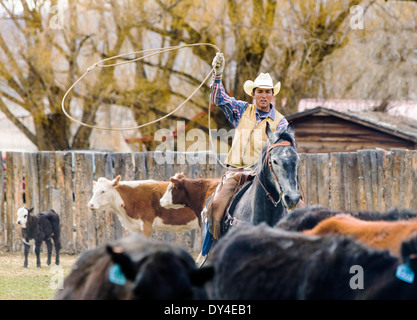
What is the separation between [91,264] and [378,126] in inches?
629

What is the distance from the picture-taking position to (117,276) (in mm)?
3914

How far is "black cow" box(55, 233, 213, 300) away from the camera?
3758 mm

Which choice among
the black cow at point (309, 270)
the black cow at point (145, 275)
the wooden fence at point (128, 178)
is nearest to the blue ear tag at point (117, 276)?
the black cow at point (145, 275)

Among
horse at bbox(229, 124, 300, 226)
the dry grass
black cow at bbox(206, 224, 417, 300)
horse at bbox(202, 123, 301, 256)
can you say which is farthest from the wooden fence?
black cow at bbox(206, 224, 417, 300)

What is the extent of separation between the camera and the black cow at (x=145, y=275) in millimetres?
3758

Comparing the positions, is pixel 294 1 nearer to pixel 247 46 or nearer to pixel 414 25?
pixel 247 46

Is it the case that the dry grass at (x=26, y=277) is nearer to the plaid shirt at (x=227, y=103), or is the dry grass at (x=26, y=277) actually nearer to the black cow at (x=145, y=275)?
the plaid shirt at (x=227, y=103)

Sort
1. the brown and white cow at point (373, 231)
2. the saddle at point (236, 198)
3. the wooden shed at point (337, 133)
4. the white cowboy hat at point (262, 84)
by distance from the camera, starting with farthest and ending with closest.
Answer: the wooden shed at point (337, 133), the white cowboy hat at point (262, 84), the saddle at point (236, 198), the brown and white cow at point (373, 231)

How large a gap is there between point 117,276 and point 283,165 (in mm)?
3036

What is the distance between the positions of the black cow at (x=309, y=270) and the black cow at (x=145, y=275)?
424 millimetres

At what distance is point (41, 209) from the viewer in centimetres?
1519

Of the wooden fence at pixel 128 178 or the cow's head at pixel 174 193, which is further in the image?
the wooden fence at pixel 128 178
